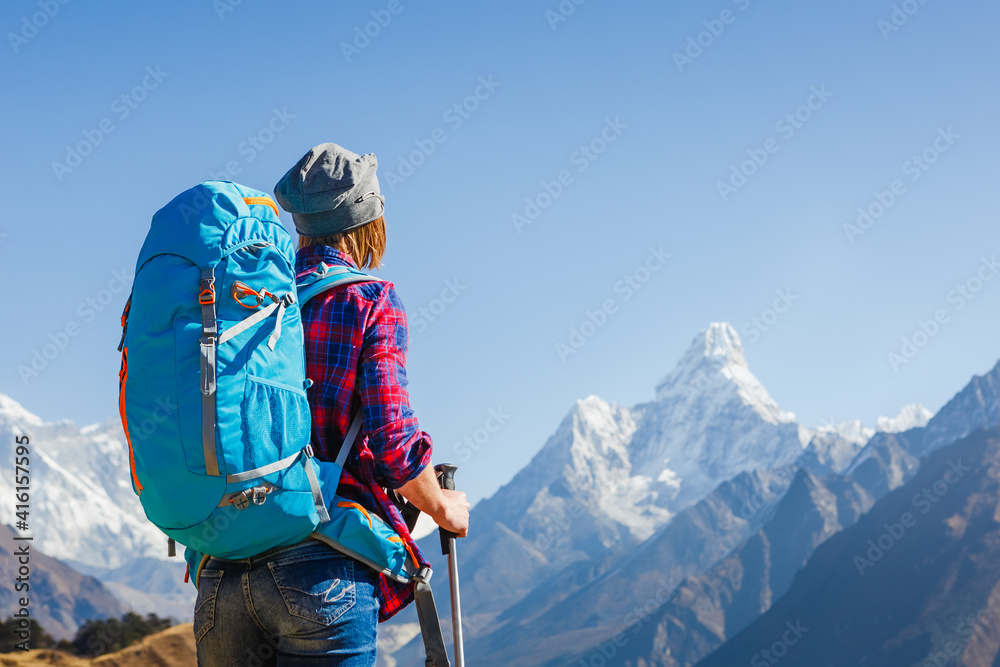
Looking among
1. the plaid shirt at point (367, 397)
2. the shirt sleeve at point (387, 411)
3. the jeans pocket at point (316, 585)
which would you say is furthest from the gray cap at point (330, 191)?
the jeans pocket at point (316, 585)

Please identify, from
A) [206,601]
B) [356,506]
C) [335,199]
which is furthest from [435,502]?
[335,199]

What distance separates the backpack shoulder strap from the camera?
351 cm

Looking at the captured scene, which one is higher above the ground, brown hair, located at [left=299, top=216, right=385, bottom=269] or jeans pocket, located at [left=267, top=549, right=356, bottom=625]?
brown hair, located at [left=299, top=216, right=385, bottom=269]

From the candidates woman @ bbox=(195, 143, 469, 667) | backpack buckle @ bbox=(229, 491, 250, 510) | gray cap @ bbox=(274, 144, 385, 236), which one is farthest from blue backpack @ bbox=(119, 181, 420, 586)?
gray cap @ bbox=(274, 144, 385, 236)

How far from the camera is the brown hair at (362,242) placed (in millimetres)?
3881

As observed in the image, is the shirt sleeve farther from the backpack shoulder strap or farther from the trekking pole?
the trekking pole

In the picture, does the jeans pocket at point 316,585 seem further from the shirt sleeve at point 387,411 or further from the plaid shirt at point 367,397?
the shirt sleeve at point 387,411

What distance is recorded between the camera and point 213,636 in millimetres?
3332

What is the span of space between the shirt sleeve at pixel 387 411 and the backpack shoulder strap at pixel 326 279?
14 centimetres

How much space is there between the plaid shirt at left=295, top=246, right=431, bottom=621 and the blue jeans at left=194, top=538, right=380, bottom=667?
195 millimetres

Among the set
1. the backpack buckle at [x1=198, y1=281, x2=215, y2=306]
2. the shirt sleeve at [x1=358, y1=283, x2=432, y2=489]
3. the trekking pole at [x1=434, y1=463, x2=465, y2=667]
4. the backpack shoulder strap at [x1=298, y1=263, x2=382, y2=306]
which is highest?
the backpack shoulder strap at [x1=298, y1=263, x2=382, y2=306]

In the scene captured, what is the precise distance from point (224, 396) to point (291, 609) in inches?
31.1

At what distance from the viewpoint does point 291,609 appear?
3143mm

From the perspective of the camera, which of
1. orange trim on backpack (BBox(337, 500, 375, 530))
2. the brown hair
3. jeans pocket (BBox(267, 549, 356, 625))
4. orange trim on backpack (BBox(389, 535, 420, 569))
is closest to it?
jeans pocket (BBox(267, 549, 356, 625))
